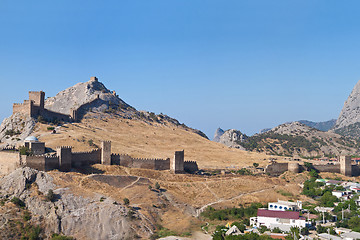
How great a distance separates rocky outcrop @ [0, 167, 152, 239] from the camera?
4609cm

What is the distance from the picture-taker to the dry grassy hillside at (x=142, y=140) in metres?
75.0

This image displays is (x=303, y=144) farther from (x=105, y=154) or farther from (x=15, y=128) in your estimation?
(x=15, y=128)

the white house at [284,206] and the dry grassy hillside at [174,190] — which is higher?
the dry grassy hillside at [174,190]

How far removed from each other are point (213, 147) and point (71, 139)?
37.2 meters

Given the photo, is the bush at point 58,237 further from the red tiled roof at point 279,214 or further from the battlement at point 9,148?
the battlement at point 9,148

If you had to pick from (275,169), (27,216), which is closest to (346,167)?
(275,169)

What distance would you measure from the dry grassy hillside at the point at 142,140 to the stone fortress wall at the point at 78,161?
10.2m

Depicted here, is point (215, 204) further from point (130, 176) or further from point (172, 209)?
point (130, 176)

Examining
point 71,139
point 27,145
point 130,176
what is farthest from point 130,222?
point 71,139

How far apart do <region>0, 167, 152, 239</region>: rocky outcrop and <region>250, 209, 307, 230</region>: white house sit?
40.8 feet

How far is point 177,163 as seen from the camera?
65125 millimetres

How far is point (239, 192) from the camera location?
6338 centimetres

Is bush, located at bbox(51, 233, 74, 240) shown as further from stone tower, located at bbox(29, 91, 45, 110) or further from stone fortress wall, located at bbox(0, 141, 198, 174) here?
stone tower, located at bbox(29, 91, 45, 110)

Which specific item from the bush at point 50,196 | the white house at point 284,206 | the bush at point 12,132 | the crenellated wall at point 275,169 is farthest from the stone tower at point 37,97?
the white house at point 284,206
